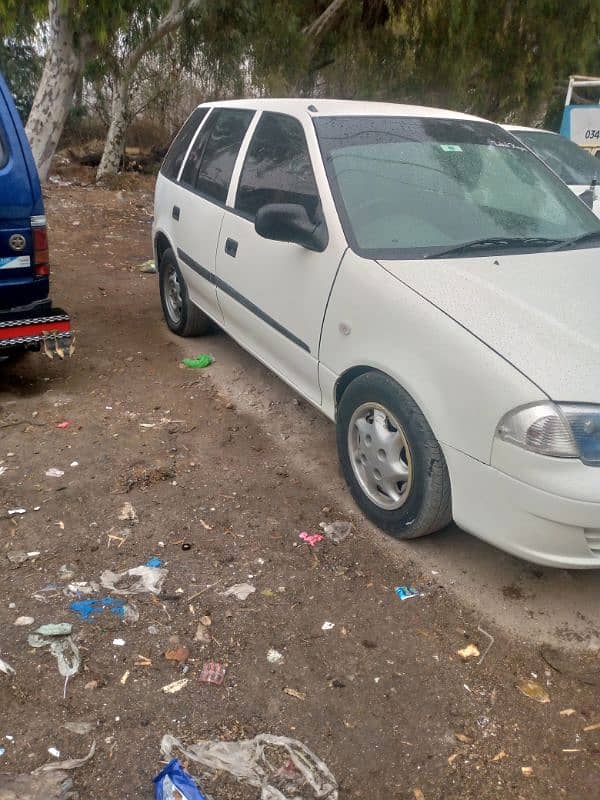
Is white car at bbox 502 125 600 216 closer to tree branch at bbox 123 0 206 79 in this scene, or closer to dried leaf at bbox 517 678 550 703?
tree branch at bbox 123 0 206 79

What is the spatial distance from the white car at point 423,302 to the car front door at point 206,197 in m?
0.02

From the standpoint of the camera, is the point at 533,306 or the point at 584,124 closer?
the point at 533,306

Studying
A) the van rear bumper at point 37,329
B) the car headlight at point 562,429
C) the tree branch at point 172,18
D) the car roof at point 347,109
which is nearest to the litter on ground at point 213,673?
the car headlight at point 562,429

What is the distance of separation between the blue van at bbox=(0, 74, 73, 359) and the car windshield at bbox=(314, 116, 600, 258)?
5.92 ft

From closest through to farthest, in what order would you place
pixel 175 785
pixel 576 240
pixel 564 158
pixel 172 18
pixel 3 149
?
pixel 175 785
pixel 576 240
pixel 3 149
pixel 564 158
pixel 172 18

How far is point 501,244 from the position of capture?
3.71m

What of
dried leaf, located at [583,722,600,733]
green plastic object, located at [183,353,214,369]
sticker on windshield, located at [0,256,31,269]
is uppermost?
sticker on windshield, located at [0,256,31,269]

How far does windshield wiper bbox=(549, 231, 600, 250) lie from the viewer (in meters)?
3.79

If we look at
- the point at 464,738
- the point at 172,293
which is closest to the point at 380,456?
the point at 464,738

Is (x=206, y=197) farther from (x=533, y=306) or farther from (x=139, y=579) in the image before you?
(x=139, y=579)

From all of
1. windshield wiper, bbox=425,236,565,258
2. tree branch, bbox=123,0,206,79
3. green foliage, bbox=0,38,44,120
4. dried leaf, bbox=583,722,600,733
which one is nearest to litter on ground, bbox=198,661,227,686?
dried leaf, bbox=583,722,600,733

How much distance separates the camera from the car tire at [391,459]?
3168mm

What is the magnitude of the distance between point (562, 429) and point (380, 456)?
0.98 meters

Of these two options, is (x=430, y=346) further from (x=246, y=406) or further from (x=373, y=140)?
(x=246, y=406)
